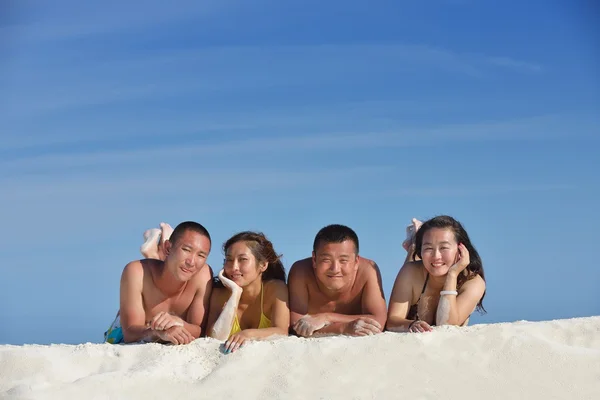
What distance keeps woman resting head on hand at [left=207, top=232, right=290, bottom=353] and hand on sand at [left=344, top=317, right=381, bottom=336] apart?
65cm

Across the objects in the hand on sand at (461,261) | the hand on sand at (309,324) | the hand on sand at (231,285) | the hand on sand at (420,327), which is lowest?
the hand on sand at (309,324)

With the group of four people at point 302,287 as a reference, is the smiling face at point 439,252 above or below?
above

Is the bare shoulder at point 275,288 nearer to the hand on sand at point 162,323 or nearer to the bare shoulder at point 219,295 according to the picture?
the bare shoulder at point 219,295

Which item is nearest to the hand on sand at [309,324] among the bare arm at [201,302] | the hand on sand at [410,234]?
the bare arm at [201,302]

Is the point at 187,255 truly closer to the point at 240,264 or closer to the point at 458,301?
the point at 240,264

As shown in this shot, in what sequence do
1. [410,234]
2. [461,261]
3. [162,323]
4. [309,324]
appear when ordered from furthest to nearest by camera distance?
[410,234] → [461,261] → [309,324] → [162,323]

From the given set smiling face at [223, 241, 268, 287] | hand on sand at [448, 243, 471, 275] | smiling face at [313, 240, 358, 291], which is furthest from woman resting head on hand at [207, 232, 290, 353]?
hand on sand at [448, 243, 471, 275]

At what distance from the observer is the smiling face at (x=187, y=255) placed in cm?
744

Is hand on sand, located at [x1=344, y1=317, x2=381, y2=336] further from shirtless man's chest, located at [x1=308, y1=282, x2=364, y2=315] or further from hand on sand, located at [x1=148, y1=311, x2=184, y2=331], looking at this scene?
hand on sand, located at [x1=148, y1=311, x2=184, y2=331]

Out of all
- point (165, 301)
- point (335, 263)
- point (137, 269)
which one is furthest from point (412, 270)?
point (137, 269)

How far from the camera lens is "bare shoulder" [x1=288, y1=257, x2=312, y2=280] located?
25.4ft

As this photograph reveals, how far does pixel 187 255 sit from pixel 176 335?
1058 mm

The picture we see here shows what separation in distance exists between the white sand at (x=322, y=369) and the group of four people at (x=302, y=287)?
0.71m

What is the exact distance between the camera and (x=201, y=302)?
761 cm
